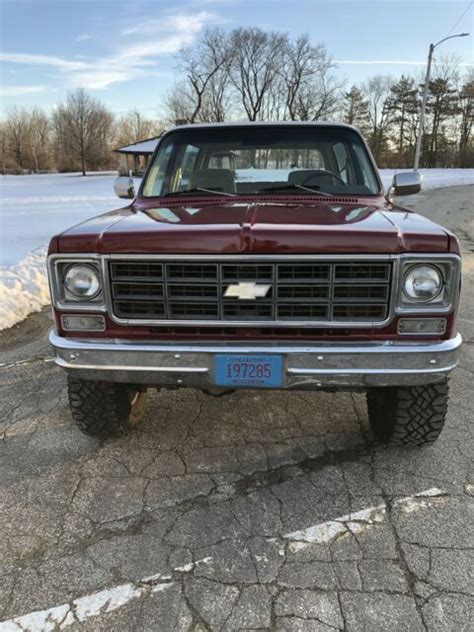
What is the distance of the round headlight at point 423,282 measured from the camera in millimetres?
2371

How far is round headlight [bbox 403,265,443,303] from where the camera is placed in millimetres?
2371

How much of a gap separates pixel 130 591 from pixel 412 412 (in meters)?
1.73

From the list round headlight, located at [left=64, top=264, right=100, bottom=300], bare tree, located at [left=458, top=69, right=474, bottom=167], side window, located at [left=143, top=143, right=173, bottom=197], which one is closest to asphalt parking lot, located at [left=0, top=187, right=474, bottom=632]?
round headlight, located at [left=64, top=264, right=100, bottom=300]

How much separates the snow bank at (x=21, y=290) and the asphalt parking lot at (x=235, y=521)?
2.37m

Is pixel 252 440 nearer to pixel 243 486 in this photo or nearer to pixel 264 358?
pixel 243 486

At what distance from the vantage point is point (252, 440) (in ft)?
10.5

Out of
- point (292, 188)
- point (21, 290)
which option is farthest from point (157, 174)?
point (21, 290)

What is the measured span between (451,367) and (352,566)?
103 cm

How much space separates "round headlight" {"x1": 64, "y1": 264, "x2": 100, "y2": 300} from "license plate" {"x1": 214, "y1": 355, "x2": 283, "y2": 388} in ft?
2.34

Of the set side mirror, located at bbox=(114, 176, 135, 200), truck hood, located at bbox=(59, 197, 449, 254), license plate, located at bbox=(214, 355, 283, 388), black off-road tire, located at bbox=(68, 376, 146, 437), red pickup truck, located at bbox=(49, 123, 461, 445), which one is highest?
side mirror, located at bbox=(114, 176, 135, 200)

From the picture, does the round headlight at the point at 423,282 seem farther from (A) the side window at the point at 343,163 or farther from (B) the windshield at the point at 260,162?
(A) the side window at the point at 343,163

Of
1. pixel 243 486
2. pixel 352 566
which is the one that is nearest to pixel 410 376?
pixel 352 566

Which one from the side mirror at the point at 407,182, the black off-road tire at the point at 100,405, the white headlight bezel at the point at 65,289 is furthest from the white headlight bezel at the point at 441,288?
the side mirror at the point at 407,182

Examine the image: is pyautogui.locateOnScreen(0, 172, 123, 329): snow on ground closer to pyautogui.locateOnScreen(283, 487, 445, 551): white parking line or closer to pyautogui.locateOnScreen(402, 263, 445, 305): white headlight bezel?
pyautogui.locateOnScreen(283, 487, 445, 551): white parking line
